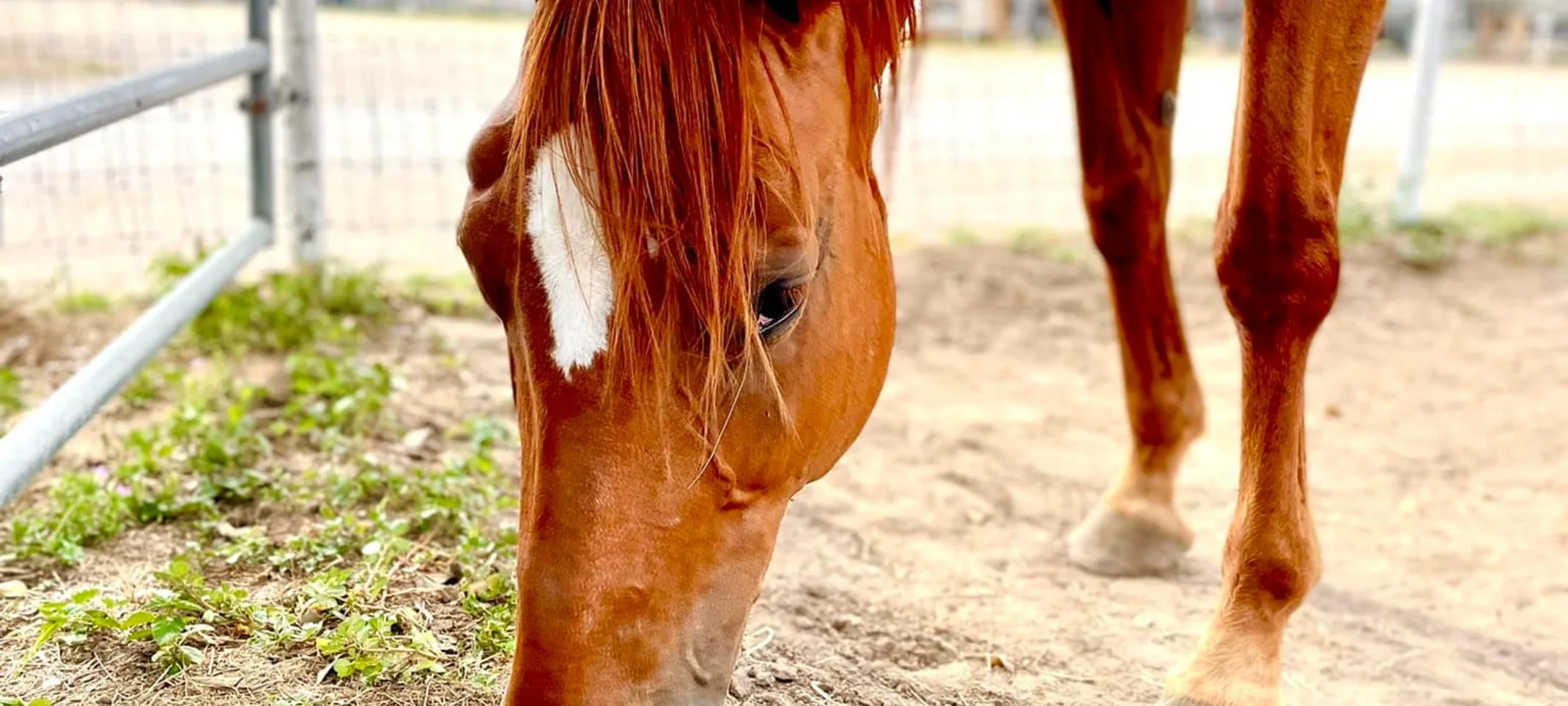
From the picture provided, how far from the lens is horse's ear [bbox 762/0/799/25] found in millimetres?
1595

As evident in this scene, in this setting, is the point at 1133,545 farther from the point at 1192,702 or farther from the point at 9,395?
the point at 9,395

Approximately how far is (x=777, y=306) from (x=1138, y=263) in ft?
5.33

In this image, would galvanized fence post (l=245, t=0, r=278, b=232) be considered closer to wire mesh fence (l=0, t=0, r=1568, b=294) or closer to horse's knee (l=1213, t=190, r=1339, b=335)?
wire mesh fence (l=0, t=0, r=1568, b=294)

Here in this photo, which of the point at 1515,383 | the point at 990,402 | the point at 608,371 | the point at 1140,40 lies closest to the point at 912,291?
the point at 990,402

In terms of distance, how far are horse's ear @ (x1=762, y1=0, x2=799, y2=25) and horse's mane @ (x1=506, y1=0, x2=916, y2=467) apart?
107mm

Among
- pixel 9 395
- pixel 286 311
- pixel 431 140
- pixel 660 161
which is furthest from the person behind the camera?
pixel 431 140

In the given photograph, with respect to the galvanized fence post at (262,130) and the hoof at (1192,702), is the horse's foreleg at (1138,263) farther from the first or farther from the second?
the galvanized fence post at (262,130)

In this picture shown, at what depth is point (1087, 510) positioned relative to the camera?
3.38 meters

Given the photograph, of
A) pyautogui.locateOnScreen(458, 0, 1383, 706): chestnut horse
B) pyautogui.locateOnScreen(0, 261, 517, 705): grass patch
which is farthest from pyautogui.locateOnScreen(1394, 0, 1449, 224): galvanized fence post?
pyautogui.locateOnScreen(458, 0, 1383, 706): chestnut horse

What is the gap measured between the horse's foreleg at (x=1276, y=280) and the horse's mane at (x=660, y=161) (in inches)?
36.8

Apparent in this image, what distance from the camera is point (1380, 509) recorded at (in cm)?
340

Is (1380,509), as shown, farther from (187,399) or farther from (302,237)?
(302,237)

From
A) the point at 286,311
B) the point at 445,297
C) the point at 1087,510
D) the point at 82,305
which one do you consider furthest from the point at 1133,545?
the point at 82,305

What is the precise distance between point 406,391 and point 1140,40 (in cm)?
206
